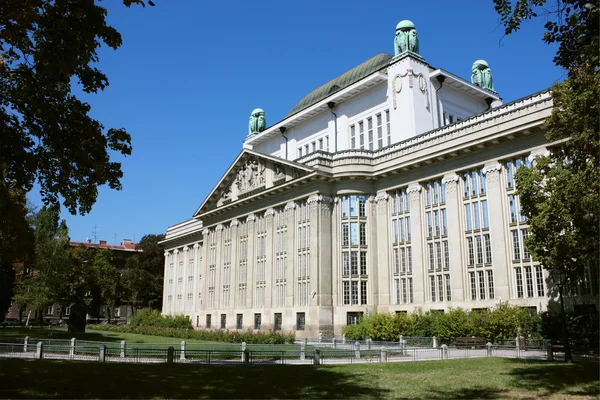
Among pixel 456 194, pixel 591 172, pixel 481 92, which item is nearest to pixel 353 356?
pixel 591 172

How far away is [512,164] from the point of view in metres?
38.3

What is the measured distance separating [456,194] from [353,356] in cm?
1907

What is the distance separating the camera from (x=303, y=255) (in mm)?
50031

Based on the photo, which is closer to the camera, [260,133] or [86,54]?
[86,54]

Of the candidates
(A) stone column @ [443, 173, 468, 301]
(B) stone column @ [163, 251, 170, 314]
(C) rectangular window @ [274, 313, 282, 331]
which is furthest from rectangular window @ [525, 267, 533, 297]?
(B) stone column @ [163, 251, 170, 314]

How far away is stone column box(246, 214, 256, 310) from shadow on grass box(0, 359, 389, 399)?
34648 millimetres

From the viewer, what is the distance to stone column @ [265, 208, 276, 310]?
53.7m

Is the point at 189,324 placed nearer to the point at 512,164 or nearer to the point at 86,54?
the point at 512,164

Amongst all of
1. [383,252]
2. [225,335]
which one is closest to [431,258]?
[383,252]

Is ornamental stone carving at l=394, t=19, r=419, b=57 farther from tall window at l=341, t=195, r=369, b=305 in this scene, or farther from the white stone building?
tall window at l=341, t=195, r=369, b=305

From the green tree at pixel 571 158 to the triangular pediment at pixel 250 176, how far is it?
24.9m

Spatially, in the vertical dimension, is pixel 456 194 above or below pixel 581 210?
above

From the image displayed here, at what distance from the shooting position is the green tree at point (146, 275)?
88000 millimetres

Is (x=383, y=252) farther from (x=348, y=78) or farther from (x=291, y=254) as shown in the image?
(x=348, y=78)
